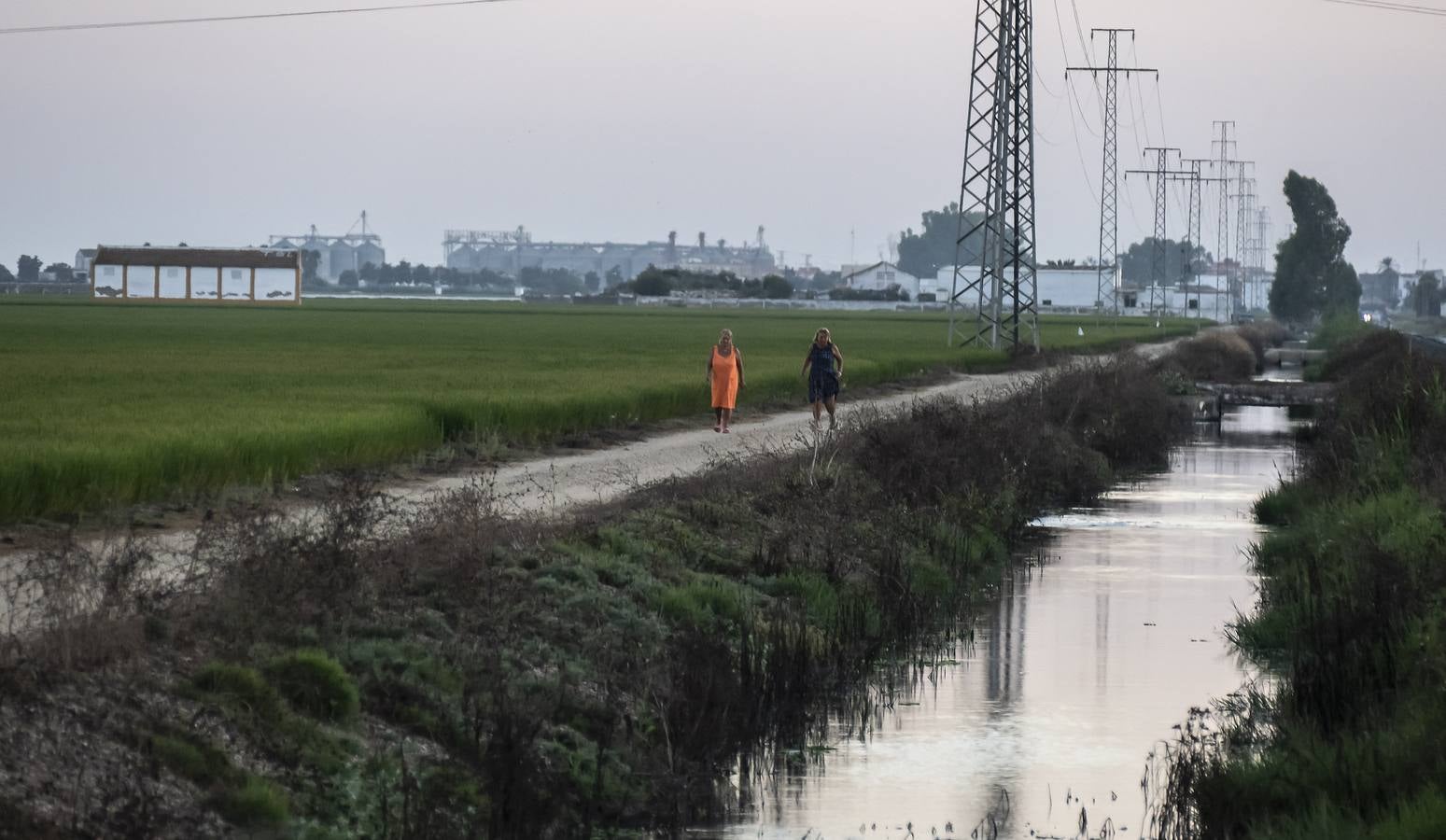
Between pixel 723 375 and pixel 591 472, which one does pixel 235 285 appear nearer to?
pixel 723 375

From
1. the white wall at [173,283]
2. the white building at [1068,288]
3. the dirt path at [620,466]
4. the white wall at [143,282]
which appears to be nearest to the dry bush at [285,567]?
the dirt path at [620,466]

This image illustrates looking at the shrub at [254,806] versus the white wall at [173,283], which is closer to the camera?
the shrub at [254,806]

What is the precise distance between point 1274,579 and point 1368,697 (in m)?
7.92

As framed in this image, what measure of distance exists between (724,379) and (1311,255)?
129m

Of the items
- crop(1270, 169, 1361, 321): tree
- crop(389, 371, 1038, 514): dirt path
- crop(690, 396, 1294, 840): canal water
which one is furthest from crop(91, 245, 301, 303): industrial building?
crop(690, 396, 1294, 840): canal water

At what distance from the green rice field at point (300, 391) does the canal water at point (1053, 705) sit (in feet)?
25.6

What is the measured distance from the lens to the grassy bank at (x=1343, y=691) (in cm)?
1109

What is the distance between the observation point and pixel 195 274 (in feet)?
486

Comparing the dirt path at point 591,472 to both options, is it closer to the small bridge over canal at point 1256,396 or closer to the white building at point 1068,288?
the small bridge over canal at point 1256,396

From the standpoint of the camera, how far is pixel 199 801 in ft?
33.0

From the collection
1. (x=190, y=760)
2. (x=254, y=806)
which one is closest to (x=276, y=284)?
(x=190, y=760)

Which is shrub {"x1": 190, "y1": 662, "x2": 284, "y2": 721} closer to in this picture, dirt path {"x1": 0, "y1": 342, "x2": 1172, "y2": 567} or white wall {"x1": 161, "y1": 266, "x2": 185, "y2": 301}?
dirt path {"x1": 0, "y1": 342, "x2": 1172, "y2": 567}

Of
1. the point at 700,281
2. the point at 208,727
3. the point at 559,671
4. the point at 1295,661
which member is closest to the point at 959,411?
the point at 1295,661

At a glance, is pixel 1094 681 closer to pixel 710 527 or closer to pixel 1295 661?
pixel 1295 661
